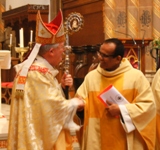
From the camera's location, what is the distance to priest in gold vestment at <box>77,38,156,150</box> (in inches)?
146

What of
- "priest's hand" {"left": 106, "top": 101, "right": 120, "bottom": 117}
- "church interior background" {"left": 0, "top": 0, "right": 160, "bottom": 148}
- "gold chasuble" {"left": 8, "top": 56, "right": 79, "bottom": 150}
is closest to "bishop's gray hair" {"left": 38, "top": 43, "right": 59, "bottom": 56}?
"gold chasuble" {"left": 8, "top": 56, "right": 79, "bottom": 150}

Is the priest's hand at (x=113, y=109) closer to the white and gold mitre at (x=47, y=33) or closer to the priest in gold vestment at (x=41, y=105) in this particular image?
the priest in gold vestment at (x=41, y=105)

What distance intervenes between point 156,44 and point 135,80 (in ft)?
8.72

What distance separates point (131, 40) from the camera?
241 inches

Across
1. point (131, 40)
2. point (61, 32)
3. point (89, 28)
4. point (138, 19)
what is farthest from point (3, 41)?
point (61, 32)

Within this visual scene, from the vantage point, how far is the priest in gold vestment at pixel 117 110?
12.2 feet

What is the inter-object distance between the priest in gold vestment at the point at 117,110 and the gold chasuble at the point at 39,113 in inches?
14.3

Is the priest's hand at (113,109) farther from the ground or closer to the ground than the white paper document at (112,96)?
closer to the ground

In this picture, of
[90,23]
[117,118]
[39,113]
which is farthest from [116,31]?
[39,113]

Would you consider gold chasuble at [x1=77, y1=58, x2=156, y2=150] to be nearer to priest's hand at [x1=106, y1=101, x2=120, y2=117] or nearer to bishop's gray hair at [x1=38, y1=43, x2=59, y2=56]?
priest's hand at [x1=106, y1=101, x2=120, y2=117]

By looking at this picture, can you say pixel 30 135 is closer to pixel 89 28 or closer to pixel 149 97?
pixel 149 97

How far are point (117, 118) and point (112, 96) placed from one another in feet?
0.73

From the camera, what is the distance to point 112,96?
3734 millimetres

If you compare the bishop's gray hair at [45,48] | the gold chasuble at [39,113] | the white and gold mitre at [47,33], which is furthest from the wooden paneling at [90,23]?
the gold chasuble at [39,113]
